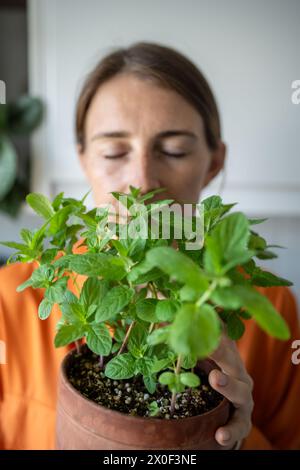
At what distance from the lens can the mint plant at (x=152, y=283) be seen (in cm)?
23

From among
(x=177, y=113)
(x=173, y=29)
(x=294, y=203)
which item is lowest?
(x=294, y=203)

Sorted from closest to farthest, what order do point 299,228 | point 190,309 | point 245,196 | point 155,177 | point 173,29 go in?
1. point 190,309
2. point 155,177
3. point 173,29
4. point 245,196
5. point 299,228

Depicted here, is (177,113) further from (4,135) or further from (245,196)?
(4,135)

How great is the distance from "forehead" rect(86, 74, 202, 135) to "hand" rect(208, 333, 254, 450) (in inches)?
17.8

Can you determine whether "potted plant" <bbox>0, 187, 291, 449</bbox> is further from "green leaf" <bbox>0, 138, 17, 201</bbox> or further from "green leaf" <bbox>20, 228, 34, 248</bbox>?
"green leaf" <bbox>0, 138, 17, 201</bbox>

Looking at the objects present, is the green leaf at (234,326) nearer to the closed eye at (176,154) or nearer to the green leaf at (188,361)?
the green leaf at (188,361)

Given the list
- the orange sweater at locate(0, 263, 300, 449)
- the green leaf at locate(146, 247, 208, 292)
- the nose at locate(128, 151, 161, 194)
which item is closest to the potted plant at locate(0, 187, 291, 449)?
the green leaf at locate(146, 247, 208, 292)

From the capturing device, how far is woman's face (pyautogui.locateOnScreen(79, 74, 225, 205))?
0.72 meters

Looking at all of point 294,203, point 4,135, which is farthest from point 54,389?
point 294,203

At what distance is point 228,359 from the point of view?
1.26 feet

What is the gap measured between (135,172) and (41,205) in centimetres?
34

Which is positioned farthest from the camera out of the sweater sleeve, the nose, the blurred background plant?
the blurred background plant
